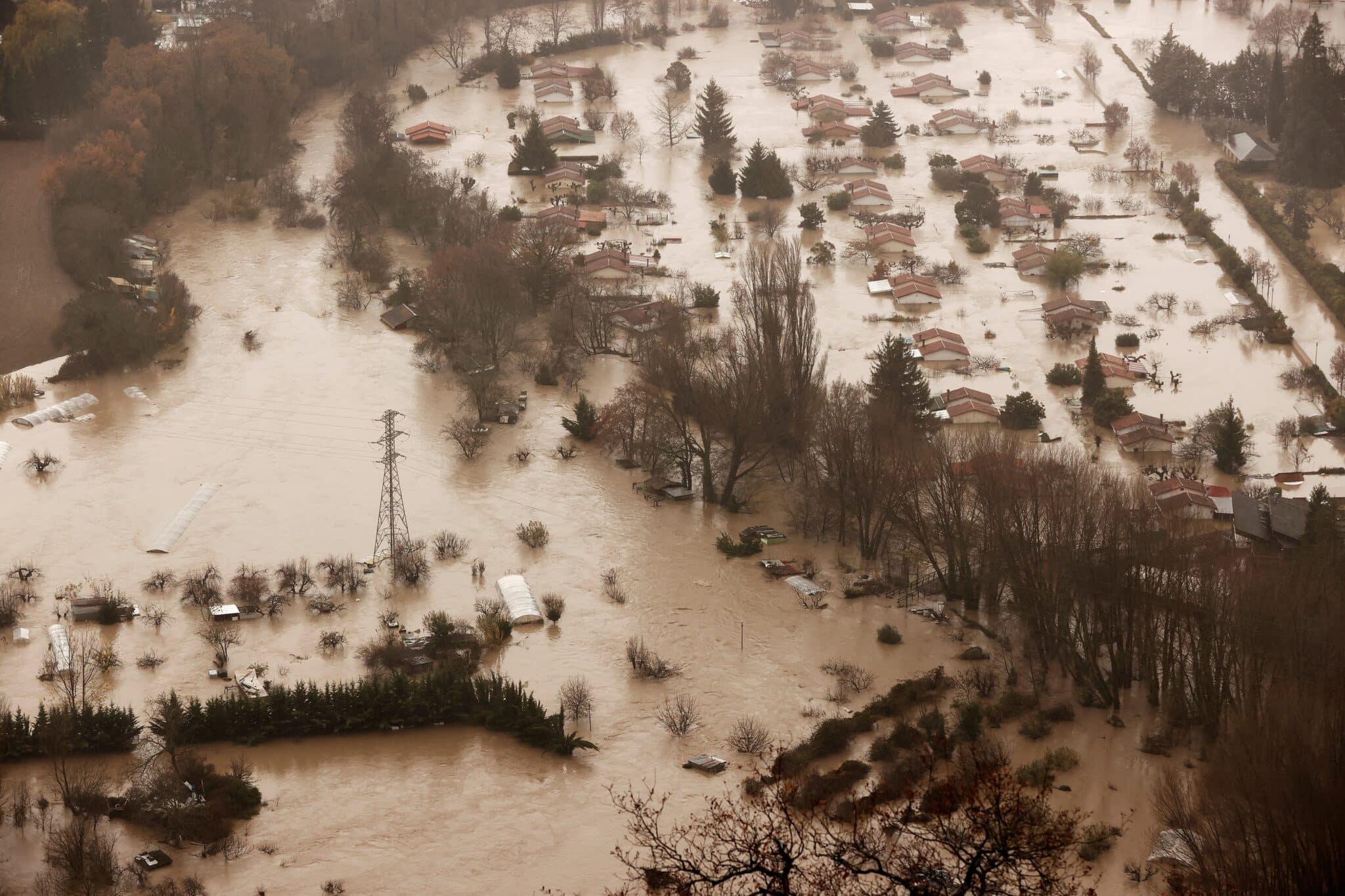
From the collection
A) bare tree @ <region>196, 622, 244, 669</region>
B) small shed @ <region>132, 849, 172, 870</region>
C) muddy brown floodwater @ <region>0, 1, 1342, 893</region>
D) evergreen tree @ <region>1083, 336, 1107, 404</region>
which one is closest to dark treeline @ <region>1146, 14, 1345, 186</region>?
muddy brown floodwater @ <region>0, 1, 1342, 893</region>

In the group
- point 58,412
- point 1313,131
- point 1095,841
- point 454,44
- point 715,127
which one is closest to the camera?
point 1095,841

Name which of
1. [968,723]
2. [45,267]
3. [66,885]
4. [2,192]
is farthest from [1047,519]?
[2,192]

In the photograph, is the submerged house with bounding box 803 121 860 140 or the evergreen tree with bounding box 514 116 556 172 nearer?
the evergreen tree with bounding box 514 116 556 172

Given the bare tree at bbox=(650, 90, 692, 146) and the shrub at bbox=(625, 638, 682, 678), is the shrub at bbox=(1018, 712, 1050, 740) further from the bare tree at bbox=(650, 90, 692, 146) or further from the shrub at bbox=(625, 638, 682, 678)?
the bare tree at bbox=(650, 90, 692, 146)

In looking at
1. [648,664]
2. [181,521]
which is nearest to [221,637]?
[181,521]

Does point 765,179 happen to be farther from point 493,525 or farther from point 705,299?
point 493,525

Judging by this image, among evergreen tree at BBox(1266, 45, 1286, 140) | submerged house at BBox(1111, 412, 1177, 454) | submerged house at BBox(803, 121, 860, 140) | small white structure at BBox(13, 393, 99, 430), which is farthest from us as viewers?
submerged house at BBox(803, 121, 860, 140)
